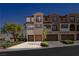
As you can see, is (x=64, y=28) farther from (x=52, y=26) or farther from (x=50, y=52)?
(x=50, y=52)

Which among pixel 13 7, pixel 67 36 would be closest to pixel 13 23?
pixel 13 7

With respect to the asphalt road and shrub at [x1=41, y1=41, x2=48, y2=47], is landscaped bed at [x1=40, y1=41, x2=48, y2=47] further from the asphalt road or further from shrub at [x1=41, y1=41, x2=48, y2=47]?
the asphalt road

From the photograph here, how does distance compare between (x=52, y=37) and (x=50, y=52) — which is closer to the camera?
(x=50, y=52)

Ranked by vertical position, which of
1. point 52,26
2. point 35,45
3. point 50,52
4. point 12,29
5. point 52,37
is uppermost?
point 52,26

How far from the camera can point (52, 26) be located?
2533 cm

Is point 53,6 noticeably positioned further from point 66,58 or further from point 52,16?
point 66,58

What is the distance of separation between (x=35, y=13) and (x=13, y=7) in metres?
0.88

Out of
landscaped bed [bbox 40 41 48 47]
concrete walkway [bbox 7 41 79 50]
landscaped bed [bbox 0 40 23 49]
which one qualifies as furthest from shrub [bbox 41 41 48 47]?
landscaped bed [bbox 0 40 23 49]

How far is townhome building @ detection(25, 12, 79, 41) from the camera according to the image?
25.2 m

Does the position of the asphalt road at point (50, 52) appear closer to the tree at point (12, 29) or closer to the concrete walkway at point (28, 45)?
the concrete walkway at point (28, 45)

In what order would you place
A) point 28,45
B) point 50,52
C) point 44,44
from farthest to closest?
1. point 44,44
2. point 28,45
3. point 50,52

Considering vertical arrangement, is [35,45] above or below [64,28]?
below

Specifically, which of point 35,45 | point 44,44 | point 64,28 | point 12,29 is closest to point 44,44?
point 44,44

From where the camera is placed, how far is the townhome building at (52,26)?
25.2 metres
